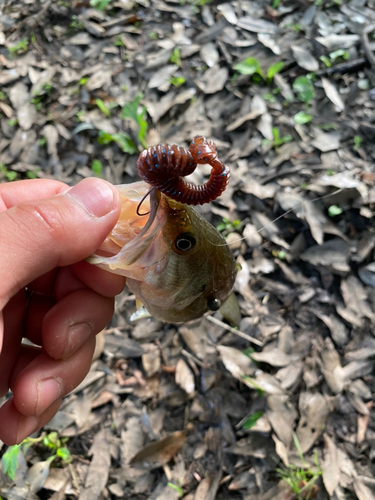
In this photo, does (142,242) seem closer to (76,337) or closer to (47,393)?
(76,337)

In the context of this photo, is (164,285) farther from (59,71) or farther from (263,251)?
(59,71)

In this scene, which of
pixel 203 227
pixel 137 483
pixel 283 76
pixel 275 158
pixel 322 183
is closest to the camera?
pixel 203 227

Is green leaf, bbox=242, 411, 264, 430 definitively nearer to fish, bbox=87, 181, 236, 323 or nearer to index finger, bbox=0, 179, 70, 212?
fish, bbox=87, 181, 236, 323

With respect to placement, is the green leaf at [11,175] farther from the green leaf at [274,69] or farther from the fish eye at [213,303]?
the fish eye at [213,303]

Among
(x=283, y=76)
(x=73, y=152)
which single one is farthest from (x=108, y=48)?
(x=283, y=76)

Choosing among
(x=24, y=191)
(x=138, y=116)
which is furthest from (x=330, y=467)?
(x=138, y=116)

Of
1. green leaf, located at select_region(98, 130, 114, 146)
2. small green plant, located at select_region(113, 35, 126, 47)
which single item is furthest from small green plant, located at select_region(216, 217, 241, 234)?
small green plant, located at select_region(113, 35, 126, 47)

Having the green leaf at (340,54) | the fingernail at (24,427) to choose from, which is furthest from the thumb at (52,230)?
the green leaf at (340,54)
